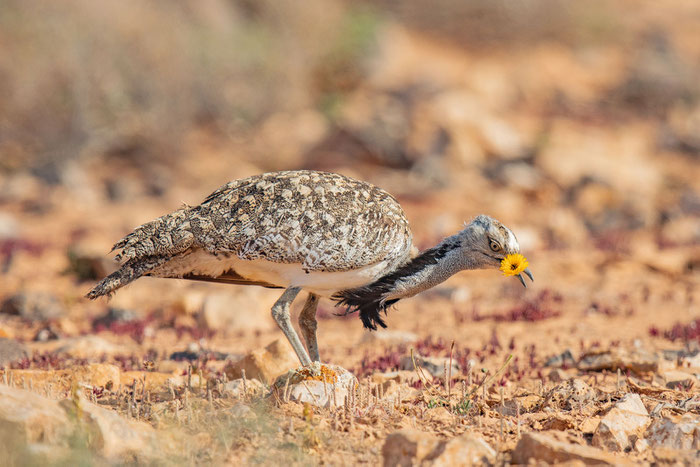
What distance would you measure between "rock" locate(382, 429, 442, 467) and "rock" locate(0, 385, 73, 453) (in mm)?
1585

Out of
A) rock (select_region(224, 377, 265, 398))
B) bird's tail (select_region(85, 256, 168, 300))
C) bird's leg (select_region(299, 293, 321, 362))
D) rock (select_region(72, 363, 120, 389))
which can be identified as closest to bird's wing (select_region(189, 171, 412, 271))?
bird's tail (select_region(85, 256, 168, 300))

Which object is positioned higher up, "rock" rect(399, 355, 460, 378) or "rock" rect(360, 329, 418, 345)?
"rock" rect(360, 329, 418, 345)

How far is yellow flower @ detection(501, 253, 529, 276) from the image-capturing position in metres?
5.63

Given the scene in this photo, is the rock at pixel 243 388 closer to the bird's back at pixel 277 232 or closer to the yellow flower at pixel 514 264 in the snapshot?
the bird's back at pixel 277 232

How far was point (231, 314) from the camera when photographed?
8.73 m

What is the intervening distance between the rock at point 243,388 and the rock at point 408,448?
1.43 m

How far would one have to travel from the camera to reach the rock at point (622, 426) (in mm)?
4332

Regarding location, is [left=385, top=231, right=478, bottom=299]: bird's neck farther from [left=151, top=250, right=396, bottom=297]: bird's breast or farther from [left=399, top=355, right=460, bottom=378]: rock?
[left=399, top=355, right=460, bottom=378]: rock

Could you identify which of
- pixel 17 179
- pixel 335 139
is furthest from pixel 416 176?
pixel 17 179

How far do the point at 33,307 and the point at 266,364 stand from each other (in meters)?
4.25

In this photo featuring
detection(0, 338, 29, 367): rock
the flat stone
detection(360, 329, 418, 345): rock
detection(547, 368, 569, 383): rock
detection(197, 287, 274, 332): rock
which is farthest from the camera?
detection(197, 287, 274, 332): rock

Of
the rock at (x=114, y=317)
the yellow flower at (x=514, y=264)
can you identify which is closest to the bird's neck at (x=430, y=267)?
the yellow flower at (x=514, y=264)

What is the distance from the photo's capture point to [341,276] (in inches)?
222

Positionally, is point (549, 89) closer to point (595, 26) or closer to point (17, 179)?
point (595, 26)
